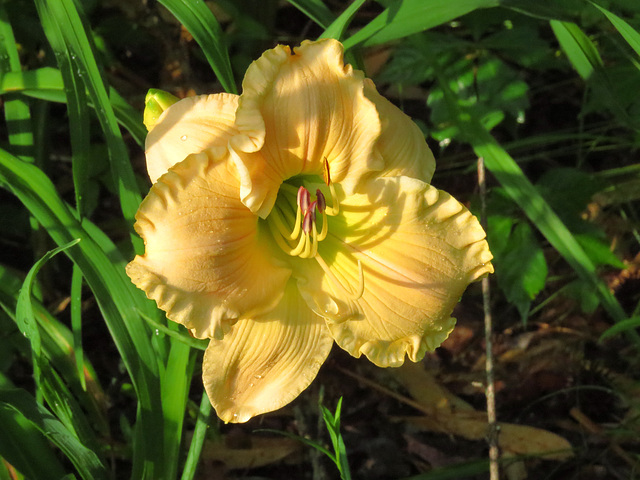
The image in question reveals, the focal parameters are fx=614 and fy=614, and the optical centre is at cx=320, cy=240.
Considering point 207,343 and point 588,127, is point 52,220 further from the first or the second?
point 588,127

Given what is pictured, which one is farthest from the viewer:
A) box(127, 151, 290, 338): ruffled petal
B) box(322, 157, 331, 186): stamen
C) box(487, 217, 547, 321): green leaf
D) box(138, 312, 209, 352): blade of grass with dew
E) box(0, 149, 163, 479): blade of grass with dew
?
box(487, 217, 547, 321): green leaf

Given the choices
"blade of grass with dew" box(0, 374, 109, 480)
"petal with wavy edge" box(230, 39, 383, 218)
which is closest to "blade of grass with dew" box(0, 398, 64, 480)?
"blade of grass with dew" box(0, 374, 109, 480)

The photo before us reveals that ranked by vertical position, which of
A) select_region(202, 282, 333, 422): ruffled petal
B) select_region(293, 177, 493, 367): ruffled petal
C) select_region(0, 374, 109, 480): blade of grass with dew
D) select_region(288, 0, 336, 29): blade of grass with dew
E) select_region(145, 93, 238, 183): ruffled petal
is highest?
select_region(288, 0, 336, 29): blade of grass with dew

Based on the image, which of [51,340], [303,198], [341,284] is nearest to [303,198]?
[303,198]

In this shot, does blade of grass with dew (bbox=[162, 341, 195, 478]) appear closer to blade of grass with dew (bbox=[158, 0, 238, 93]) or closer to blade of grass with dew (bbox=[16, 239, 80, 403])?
blade of grass with dew (bbox=[16, 239, 80, 403])

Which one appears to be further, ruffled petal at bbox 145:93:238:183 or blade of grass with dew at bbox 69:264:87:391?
blade of grass with dew at bbox 69:264:87:391

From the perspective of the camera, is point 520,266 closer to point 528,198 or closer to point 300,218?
point 528,198

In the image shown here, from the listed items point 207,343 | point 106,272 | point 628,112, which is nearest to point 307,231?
point 207,343
